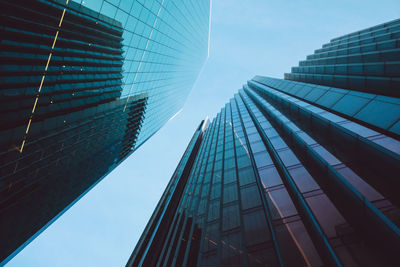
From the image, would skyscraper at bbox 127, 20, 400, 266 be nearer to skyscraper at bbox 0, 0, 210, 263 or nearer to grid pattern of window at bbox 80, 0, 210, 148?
skyscraper at bbox 0, 0, 210, 263

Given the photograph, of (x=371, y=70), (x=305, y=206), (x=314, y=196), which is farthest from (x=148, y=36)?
(x=305, y=206)

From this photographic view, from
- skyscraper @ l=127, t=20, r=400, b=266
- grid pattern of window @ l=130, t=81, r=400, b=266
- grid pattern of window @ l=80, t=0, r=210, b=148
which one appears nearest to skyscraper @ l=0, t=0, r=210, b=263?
grid pattern of window @ l=80, t=0, r=210, b=148

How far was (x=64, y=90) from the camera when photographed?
18266 mm

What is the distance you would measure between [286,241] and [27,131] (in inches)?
731

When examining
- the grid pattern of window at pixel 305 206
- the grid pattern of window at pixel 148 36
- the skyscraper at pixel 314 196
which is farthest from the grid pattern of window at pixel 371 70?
the grid pattern of window at pixel 148 36

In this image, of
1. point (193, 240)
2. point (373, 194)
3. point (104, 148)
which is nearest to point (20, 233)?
point (104, 148)

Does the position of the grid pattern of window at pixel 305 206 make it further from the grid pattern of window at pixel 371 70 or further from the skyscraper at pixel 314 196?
the grid pattern of window at pixel 371 70

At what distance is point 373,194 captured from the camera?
774cm

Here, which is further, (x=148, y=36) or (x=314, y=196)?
(x=148, y=36)

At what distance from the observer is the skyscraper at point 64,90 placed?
13.7 meters

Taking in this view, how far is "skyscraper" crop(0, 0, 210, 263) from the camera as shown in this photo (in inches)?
538

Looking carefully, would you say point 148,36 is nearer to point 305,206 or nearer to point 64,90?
point 64,90

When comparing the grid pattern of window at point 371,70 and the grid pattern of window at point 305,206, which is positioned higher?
the grid pattern of window at point 371,70

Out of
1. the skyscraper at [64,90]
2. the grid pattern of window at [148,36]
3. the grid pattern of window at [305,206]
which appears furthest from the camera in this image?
the grid pattern of window at [148,36]
